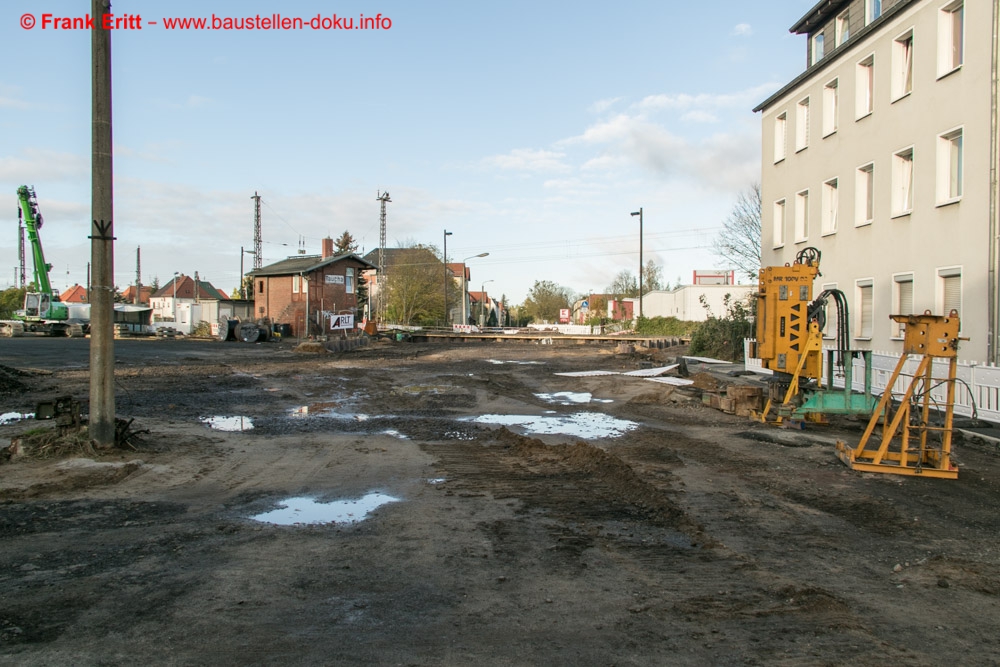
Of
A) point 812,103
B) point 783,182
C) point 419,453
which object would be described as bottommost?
point 419,453

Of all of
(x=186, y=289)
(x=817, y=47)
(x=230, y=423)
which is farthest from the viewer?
(x=186, y=289)

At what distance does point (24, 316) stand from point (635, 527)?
6354 centimetres

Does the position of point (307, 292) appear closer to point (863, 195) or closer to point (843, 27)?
point (843, 27)

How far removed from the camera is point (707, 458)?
9.17 meters

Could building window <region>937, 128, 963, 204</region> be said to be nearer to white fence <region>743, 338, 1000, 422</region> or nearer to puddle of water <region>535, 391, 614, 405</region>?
white fence <region>743, 338, 1000, 422</region>

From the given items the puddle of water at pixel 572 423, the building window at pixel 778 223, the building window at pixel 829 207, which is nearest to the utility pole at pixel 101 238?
the puddle of water at pixel 572 423

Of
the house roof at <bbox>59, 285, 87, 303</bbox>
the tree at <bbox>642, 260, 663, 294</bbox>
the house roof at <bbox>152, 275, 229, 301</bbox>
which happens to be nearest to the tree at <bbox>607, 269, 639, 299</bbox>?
the tree at <bbox>642, 260, 663, 294</bbox>

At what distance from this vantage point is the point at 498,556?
5102 mm

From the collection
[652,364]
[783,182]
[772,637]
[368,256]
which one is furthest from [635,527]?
[368,256]

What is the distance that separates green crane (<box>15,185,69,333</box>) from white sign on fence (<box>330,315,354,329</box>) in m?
23.9

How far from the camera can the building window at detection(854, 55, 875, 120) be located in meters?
20.2

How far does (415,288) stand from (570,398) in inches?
1985

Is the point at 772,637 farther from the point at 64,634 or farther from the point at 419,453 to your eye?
the point at 419,453

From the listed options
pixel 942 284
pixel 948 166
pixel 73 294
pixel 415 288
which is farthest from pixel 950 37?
pixel 73 294
